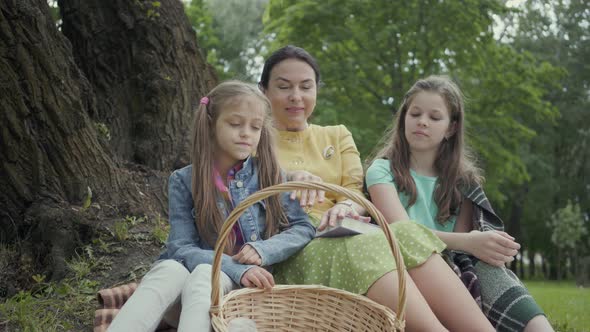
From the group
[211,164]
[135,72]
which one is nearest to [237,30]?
[135,72]

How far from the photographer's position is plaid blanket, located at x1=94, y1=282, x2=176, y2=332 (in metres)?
2.90

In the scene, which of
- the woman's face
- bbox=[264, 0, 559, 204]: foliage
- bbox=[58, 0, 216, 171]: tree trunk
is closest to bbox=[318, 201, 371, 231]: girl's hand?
the woman's face

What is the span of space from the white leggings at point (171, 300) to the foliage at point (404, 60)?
26.9 feet

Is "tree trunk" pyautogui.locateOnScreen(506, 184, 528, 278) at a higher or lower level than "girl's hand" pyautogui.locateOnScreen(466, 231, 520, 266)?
lower

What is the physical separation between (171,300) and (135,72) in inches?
107

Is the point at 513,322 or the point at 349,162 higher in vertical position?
the point at 349,162

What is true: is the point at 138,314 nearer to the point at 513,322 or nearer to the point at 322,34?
the point at 513,322

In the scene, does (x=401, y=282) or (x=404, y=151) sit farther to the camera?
(x=404, y=151)

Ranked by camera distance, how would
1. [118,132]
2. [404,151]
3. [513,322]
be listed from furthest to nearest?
[118,132], [404,151], [513,322]

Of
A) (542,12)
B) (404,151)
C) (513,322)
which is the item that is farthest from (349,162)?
(542,12)

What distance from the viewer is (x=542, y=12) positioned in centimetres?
2270

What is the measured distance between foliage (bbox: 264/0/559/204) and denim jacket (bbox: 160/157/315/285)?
303 inches

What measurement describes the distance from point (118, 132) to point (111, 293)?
2012mm

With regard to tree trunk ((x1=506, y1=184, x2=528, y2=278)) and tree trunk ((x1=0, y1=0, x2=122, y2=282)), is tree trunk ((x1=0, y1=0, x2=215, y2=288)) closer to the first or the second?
tree trunk ((x1=0, y1=0, x2=122, y2=282))
